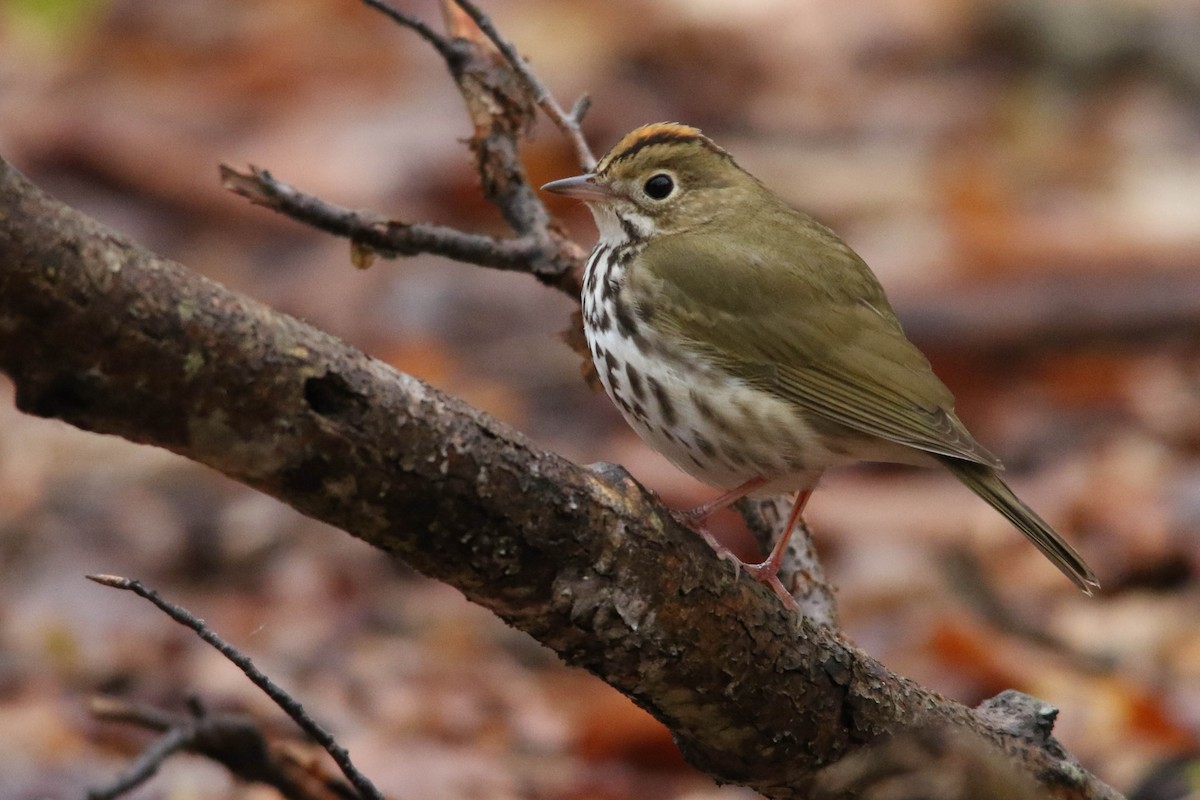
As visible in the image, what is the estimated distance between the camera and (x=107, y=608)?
4699 millimetres

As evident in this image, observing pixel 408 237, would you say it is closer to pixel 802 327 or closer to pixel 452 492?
pixel 802 327

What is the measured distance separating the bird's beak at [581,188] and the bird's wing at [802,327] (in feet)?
0.59

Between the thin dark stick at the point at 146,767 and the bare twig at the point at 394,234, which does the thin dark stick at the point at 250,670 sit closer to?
the thin dark stick at the point at 146,767

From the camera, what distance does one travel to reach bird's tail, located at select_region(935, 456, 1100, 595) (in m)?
2.92

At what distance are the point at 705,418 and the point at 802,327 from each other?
340 millimetres

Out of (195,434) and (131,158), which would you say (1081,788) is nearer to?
(195,434)

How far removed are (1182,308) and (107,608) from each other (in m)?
4.03

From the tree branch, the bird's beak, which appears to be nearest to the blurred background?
the bird's beak

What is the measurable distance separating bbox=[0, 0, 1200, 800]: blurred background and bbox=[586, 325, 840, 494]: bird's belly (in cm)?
122

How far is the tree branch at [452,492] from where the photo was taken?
171 centimetres

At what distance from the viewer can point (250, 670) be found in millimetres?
2299

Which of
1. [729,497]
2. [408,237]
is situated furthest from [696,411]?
[408,237]

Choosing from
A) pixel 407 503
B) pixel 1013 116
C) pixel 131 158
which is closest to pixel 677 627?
pixel 407 503

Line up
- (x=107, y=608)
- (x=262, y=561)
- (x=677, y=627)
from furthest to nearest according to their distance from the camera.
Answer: (x=262, y=561) < (x=107, y=608) < (x=677, y=627)
